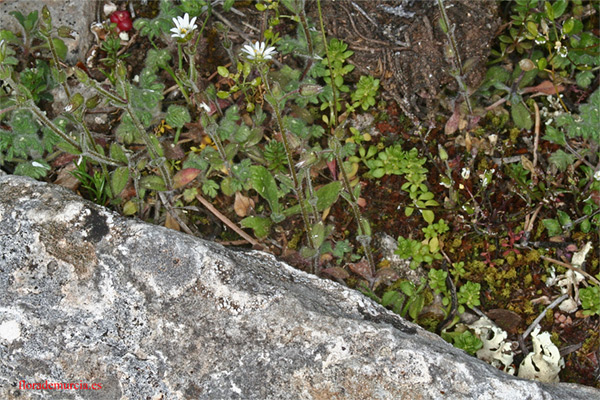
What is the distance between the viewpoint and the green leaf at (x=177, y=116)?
3.65 m

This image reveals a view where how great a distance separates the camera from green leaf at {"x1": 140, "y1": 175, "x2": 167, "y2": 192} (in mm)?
3527

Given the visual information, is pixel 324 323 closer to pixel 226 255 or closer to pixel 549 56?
pixel 226 255

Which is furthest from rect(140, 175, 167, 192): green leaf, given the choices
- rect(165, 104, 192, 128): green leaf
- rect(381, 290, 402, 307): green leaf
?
rect(381, 290, 402, 307): green leaf

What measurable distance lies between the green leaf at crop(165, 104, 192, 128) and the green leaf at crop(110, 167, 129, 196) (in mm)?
425

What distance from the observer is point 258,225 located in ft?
11.6

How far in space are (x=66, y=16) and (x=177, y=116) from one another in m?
1.19

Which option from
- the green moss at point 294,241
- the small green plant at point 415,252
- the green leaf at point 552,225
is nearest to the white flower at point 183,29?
the green moss at point 294,241

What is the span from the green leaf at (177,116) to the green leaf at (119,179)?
43 centimetres

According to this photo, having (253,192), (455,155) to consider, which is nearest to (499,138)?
(455,155)

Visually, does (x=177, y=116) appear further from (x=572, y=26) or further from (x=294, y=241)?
(x=572, y=26)

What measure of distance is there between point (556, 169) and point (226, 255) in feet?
7.10

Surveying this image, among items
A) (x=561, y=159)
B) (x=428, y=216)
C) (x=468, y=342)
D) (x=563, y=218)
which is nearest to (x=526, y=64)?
(x=561, y=159)

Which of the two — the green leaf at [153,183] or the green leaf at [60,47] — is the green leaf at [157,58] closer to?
the green leaf at [60,47]

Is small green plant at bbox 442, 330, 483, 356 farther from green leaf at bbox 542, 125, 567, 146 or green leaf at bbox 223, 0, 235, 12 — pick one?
green leaf at bbox 223, 0, 235, 12
